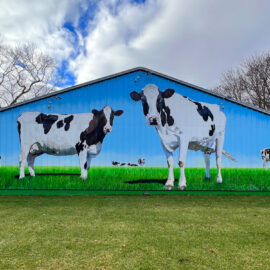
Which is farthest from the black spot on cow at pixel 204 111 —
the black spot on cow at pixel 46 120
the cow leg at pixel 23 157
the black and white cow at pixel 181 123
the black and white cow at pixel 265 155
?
the cow leg at pixel 23 157

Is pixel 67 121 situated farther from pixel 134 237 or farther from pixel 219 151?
pixel 134 237

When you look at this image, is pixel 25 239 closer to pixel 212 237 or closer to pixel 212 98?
pixel 212 237

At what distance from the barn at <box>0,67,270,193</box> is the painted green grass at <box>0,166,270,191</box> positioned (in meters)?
0.04

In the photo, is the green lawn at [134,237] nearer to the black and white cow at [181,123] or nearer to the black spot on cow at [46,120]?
the black and white cow at [181,123]

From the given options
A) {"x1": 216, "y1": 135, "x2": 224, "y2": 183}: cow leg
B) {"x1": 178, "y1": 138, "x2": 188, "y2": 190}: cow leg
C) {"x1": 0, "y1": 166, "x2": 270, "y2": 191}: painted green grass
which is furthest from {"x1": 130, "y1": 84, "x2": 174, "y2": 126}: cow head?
{"x1": 216, "y1": 135, "x2": 224, "y2": 183}: cow leg

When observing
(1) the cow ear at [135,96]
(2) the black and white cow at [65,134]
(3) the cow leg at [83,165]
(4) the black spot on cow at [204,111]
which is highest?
(1) the cow ear at [135,96]

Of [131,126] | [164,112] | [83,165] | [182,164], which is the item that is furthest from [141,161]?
[83,165]

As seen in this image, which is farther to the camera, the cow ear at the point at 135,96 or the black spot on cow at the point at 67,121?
the cow ear at the point at 135,96

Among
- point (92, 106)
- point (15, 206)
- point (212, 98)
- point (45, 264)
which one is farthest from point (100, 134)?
point (45, 264)

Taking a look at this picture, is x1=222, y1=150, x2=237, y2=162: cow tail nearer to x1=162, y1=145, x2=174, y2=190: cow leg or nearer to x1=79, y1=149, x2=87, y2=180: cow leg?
x1=162, y1=145, x2=174, y2=190: cow leg

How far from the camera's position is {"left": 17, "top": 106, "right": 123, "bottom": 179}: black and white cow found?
897 cm

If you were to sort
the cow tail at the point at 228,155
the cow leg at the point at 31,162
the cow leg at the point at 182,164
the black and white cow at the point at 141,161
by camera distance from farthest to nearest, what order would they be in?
1. the cow tail at the point at 228,155
2. the black and white cow at the point at 141,161
3. the cow leg at the point at 31,162
4. the cow leg at the point at 182,164

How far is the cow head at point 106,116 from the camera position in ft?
30.1

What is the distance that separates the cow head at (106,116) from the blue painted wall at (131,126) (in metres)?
0.17
